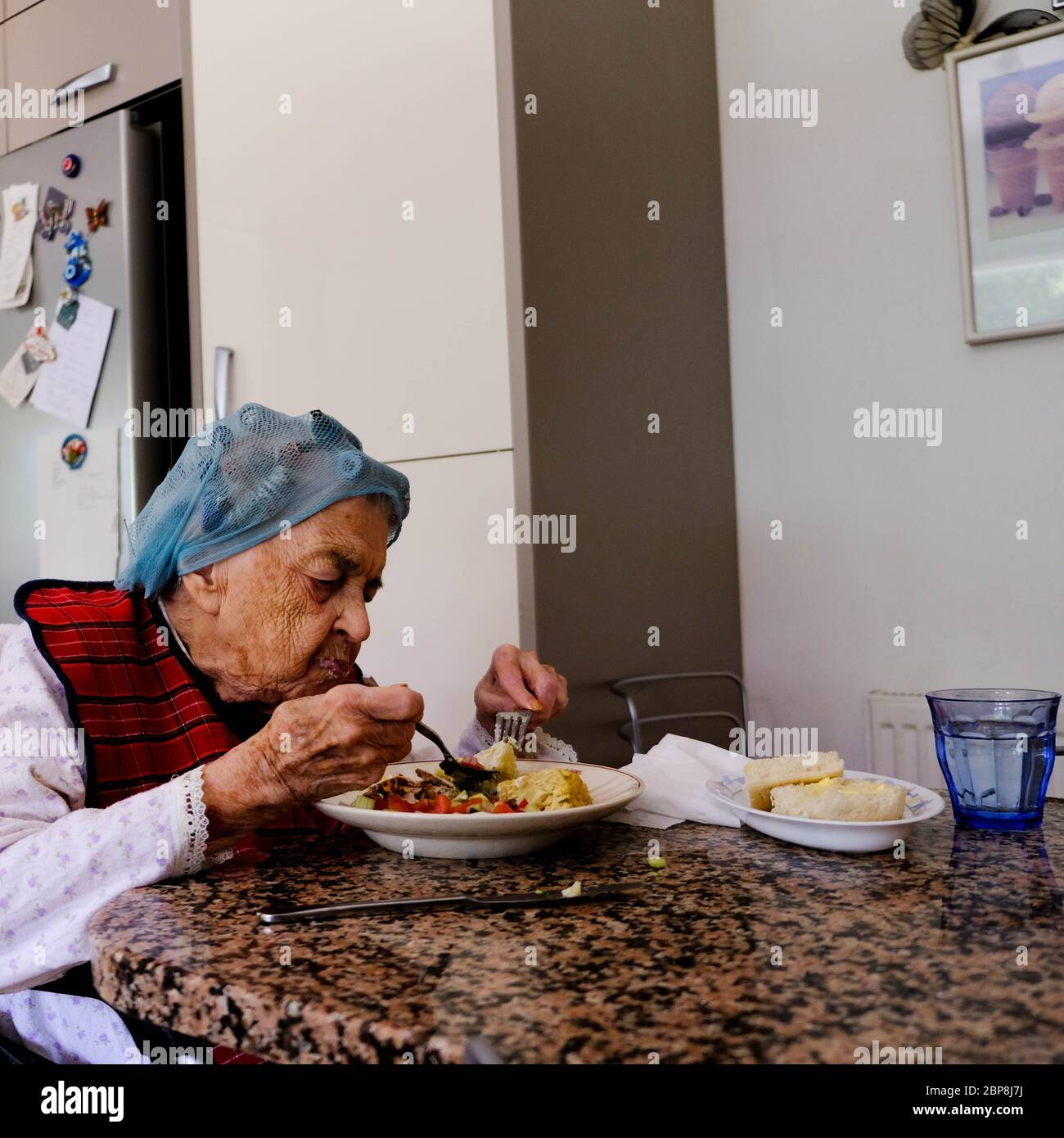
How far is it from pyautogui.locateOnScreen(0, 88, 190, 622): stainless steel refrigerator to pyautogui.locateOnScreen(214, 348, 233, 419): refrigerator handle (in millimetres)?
202

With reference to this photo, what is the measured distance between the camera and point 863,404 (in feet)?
7.55

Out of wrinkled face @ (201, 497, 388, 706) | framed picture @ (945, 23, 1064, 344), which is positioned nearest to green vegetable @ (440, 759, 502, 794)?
wrinkled face @ (201, 497, 388, 706)

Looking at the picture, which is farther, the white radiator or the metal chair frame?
the white radiator

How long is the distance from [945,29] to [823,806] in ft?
6.25

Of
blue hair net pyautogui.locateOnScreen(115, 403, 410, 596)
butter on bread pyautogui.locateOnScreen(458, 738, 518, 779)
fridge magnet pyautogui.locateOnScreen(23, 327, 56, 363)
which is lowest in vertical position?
butter on bread pyautogui.locateOnScreen(458, 738, 518, 779)

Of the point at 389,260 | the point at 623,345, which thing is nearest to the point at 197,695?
the point at 389,260

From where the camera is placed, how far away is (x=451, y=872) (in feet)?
2.80

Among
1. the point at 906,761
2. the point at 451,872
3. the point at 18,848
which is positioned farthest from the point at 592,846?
the point at 906,761

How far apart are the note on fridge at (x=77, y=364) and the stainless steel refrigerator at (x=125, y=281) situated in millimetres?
23

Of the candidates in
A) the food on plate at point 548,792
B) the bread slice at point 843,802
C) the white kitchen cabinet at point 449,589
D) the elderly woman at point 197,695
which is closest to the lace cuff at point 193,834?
the elderly woman at point 197,695

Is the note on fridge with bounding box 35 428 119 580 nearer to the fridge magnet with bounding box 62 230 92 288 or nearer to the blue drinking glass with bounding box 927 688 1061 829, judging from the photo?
the fridge magnet with bounding box 62 230 92 288

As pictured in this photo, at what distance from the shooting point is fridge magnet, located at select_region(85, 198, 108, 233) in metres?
2.43
